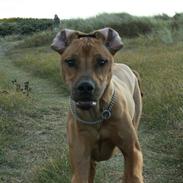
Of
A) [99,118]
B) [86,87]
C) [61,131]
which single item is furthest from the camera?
[61,131]

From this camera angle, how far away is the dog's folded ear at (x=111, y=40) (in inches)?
173

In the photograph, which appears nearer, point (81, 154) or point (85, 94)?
point (85, 94)

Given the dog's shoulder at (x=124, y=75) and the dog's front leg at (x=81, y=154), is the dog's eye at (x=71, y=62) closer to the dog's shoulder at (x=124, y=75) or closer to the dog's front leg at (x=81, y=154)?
the dog's front leg at (x=81, y=154)

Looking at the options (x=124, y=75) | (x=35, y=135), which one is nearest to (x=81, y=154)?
(x=124, y=75)

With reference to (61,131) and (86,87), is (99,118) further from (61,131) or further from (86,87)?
(61,131)

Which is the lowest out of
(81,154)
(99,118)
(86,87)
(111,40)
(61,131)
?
(61,131)

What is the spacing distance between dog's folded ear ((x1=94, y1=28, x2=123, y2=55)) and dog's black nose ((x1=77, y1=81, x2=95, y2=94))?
550 mm

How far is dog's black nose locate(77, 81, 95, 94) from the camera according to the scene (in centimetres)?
391

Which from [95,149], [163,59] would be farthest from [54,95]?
[95,149]

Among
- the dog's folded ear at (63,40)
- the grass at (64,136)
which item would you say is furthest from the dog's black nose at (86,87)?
the grass at (64,136)

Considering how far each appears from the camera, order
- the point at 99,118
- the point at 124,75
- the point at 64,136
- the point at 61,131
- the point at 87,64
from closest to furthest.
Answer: the point at 87,64 → the point at 99,118 → the point at 124,75 → the point at 64,136 → the point at 61,131

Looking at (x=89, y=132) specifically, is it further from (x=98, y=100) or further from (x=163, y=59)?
(x=163, y=59)

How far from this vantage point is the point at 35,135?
25.0 feet

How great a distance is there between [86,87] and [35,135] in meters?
3.80
